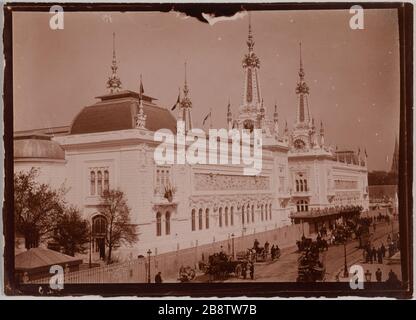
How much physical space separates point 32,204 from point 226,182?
4.29 ft

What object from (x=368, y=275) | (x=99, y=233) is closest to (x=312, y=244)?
(x=368, y=275)

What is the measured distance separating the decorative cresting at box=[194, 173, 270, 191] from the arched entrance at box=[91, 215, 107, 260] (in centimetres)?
68

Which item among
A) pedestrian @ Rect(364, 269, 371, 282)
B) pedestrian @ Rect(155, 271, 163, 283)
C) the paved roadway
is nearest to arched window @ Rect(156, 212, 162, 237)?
pedestrian @ Rect(155, 271, 163, 283)

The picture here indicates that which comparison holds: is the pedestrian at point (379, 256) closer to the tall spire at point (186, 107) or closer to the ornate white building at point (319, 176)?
the ornate white building at point (319, 176)

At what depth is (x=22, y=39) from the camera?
3.73 m

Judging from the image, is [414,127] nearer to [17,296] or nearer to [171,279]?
[171,279]

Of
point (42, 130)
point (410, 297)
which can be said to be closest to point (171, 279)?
point (42, 130)

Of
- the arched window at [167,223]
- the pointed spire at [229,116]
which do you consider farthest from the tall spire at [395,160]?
the arched window at [167,223]

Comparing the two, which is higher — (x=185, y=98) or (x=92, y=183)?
(x=185, y=98)

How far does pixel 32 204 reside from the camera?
12.2 ft

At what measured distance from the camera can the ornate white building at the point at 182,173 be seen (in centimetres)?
372

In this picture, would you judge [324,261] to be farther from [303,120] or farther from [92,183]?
[92,183]

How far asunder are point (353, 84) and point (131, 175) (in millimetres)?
1619

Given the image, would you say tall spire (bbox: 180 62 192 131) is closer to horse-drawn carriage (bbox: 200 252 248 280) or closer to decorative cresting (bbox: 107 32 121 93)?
decorative cresting (bbox: 107 32 121 93)
